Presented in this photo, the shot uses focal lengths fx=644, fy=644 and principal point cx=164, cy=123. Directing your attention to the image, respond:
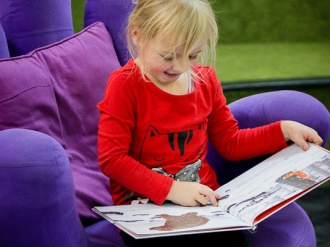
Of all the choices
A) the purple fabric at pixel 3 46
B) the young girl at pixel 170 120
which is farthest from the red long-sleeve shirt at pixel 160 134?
the purple fabric at pixel 3 46

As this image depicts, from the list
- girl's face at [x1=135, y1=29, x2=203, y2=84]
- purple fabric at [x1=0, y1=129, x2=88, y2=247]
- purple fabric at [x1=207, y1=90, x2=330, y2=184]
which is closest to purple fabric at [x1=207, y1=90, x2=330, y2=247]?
purple fabric at [x1=207, y1=90, x2=330, y2=184]

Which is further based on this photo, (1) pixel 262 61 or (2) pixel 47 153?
(1) pixel 262 61

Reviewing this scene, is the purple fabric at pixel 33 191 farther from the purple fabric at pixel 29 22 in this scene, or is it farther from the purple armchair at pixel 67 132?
the purple fabric at pixel 29 22

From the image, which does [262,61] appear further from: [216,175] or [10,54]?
[10,54]

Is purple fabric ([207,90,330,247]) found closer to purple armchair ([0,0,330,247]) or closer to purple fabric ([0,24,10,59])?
purple armchair ([0,0,330,247])

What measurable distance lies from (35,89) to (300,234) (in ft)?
2.17

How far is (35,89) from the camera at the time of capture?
1.45m

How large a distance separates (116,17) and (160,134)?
19.9 inches

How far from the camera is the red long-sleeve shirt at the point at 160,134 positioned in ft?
4.38

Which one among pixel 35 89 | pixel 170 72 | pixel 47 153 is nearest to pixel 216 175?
pixel 170 72

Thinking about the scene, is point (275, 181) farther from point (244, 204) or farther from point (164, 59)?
point (164, 59)

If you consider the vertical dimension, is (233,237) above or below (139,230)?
below

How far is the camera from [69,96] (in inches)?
61.4

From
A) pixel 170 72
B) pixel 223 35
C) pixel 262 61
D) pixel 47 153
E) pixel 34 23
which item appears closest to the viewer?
pixel 47 153
